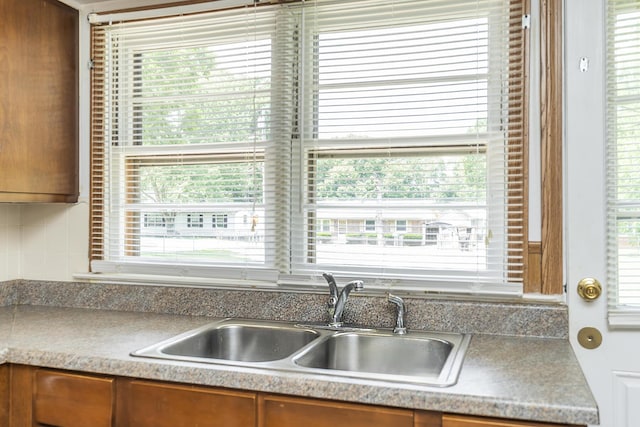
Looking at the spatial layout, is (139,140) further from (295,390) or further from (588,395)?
(588,395)

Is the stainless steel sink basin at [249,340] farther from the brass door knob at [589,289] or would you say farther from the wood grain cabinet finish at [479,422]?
the brass door knob at [589,289]

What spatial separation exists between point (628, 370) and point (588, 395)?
0.64 meters

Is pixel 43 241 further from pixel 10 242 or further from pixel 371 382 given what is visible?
pixel 371 382

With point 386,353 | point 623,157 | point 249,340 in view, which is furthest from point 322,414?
point 623,157

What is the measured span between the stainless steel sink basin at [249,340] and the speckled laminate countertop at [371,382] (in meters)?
0.10

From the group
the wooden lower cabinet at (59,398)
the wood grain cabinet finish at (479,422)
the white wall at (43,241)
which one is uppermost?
the white wall at (43,241)

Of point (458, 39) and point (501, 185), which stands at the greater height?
point (458, 39)

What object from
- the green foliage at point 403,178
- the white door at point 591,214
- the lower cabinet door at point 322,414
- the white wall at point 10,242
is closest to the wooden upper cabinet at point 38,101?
the white wall at point 10,242

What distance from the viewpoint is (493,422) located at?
120 cm

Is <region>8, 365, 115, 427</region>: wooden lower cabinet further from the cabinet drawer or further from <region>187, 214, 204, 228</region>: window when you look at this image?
<region>187, 214, 204, 228</region>: window

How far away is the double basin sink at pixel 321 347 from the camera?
1637 millimetres

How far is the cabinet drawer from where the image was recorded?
1509mm

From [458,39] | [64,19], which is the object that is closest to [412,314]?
[458,39]

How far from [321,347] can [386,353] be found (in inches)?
9.0
